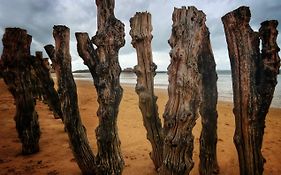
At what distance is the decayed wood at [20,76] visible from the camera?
5461 mm

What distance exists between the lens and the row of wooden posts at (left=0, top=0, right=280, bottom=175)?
333 centimetres

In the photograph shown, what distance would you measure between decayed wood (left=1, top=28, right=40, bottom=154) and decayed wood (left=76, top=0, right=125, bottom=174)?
1.96 meters

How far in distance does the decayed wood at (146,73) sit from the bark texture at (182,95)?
3.43 ft

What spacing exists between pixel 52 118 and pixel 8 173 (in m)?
5.02

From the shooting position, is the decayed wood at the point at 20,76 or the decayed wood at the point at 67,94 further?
the decayed wood at the point at 20,76

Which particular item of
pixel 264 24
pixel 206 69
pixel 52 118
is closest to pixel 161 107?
pixel 52 118

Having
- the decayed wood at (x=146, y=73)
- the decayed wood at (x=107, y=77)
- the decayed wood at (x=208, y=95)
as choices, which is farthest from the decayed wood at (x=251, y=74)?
the decayed wood at (x=107, y=77)

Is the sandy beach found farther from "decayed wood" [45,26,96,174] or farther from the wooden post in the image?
the wooden post

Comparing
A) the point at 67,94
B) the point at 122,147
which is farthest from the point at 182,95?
the point at 122,147

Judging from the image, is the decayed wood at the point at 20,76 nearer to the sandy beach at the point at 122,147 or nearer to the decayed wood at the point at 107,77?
the sandy beach at the point at 122,147

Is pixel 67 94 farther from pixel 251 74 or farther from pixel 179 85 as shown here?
pixel 251 74

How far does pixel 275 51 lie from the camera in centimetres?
354

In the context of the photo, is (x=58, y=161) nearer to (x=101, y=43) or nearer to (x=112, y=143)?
(x=112, y=143)

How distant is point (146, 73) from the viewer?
14.6 feet
